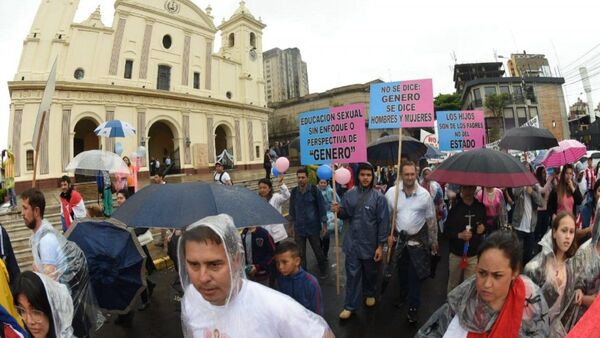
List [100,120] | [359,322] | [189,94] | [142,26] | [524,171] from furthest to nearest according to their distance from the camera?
[189,94] < [142,26] < [100,120] < [359,322] < [524,171]

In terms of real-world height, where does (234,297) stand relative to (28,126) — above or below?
below

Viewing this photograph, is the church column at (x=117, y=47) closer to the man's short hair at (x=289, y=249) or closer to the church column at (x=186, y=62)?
the church column at (x=186, y=62)

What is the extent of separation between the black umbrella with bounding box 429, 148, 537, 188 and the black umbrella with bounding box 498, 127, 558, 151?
2.93 m

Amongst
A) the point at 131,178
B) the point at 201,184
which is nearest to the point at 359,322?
the point at 201,184

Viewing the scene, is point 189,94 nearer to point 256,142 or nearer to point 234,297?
point 256,142

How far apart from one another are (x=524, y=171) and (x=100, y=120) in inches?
991

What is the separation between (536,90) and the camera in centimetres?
4297

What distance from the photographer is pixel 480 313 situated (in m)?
1.68

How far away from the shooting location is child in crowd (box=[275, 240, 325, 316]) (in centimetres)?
286

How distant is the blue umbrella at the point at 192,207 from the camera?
2.79 meters

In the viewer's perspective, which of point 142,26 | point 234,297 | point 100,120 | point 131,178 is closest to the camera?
point 234,297

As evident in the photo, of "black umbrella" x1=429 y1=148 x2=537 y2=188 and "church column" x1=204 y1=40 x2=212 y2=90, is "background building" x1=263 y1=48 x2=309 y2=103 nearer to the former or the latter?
"church column" x1=204 y1=40 x2=212 y2=90

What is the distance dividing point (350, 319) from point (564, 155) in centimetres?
531

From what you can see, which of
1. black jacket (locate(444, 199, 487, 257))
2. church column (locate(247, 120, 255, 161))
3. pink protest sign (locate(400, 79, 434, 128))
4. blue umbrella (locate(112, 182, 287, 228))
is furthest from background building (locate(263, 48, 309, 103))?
blue umbrella (locate(112, 182, 287, 228))
